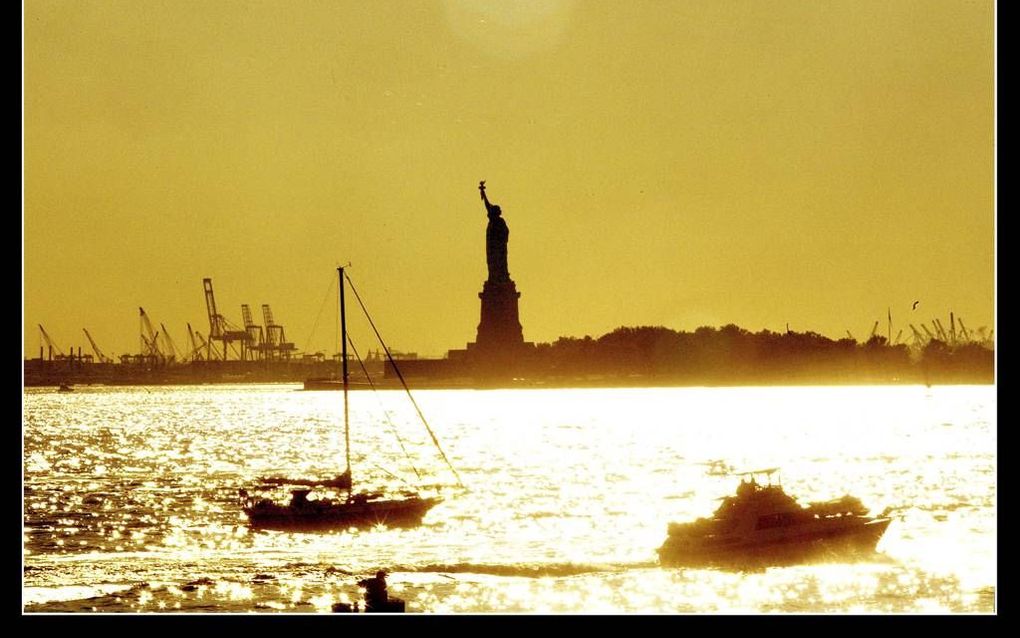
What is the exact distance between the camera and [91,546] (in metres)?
41.0

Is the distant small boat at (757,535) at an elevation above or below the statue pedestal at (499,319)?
below

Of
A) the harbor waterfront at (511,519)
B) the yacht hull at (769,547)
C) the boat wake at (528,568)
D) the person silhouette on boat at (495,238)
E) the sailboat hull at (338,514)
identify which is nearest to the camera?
the harbor waterfront at (511,519)

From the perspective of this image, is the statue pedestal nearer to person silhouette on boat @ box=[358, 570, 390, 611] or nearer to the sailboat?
the sailboat

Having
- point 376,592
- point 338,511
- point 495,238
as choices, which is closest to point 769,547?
point 376,592

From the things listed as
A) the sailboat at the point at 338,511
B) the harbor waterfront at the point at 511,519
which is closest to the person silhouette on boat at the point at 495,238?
the harbor waterfront at the point at 511,519

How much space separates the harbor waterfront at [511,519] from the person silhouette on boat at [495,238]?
79.6ft

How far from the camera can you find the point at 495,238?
141500 millimetres

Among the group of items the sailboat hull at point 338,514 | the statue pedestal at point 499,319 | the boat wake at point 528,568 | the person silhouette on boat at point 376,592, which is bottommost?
the boat wake at point 528,568

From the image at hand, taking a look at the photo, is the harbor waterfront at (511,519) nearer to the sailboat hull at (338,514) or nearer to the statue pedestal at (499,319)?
the sailboat hull at (338,514)

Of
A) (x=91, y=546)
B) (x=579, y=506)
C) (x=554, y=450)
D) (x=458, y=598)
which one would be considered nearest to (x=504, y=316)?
(x=554, y=450)

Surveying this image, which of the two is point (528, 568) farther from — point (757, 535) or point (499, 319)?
point (499, 319)

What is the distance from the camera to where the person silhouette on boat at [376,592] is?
25.1 metres
